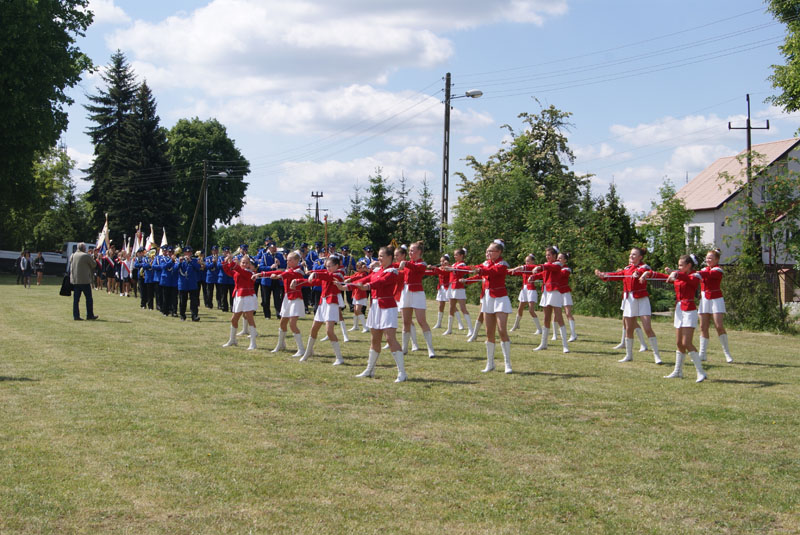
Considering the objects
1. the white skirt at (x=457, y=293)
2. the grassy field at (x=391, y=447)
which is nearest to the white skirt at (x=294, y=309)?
the grassy field at (x=391, y=447)

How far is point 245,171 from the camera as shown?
75125mm

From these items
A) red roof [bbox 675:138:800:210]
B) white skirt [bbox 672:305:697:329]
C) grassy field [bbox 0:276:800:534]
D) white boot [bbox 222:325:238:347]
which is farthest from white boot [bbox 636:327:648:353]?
red roof [bbox 675:138:800:210]

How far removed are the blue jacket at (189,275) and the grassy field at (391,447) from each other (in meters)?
8.50

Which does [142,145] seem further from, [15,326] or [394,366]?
[394,366]

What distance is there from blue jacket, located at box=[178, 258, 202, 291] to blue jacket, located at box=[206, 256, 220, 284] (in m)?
2.74

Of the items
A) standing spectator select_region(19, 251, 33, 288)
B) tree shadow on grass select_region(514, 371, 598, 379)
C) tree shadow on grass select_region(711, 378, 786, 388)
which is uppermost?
standing spectator select_region(19, 251, 33, 288)

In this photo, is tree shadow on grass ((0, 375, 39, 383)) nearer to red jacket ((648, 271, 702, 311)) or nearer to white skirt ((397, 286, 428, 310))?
white skirt ((397, 286, 428, 310))

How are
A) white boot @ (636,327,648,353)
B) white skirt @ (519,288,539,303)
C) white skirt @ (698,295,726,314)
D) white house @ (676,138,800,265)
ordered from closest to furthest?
white skirt @ (698,295,726,314)
white boot @ (636,327,648,353)
white skirt @ (519,288,539,303)
white house @ (676,138,800,265)

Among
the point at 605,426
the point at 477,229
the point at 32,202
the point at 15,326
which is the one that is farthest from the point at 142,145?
the point at 605,426

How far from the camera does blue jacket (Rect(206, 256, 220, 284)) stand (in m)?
24.7

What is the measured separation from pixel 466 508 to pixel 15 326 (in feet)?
56.0

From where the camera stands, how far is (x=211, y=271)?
2498 cm

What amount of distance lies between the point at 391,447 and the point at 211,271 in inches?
→ 748

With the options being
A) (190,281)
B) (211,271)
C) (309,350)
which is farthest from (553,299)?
(211,271)
